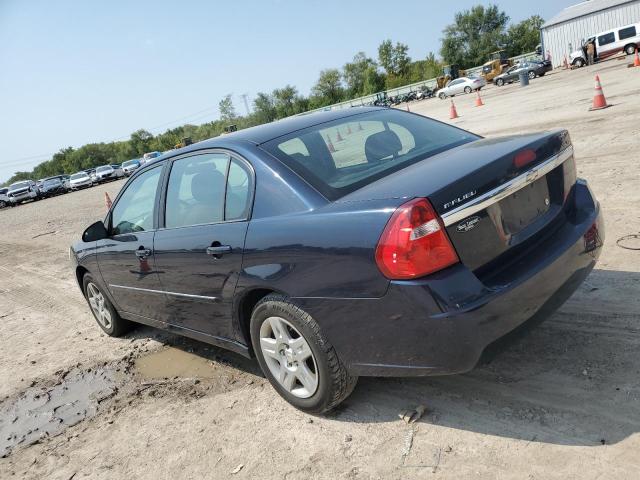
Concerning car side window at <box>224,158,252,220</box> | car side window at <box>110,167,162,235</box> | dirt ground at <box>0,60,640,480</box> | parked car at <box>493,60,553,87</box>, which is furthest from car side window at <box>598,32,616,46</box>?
car side window at <box>224,158,252,220</box>

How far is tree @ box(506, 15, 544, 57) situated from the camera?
93562 millimetres

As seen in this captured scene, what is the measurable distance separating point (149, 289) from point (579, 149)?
7.47 meters

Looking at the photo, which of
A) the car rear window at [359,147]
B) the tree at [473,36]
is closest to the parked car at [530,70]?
the car rear window at [359,147]

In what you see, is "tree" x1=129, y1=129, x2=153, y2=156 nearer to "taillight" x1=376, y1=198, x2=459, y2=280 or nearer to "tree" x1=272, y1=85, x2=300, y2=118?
"tree" x1=272, y1=85, x2=300, y2=118

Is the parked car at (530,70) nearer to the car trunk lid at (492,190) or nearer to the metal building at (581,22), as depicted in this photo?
the metal building at (581,22)

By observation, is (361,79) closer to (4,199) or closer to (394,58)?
(394,58)

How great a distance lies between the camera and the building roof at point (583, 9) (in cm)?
4907

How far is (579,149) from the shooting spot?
8.77m

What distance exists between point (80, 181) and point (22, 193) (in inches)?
214

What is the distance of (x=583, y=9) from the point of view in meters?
52.1

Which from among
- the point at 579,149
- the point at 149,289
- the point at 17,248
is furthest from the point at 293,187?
the point at 17,248

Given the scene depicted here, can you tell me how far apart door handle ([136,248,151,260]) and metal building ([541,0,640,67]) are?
172ft

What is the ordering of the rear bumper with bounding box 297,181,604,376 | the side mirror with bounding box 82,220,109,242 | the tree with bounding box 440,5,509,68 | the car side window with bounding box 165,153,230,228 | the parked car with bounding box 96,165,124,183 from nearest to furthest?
the rear bumper with bounding box 297,181,604,376
the car side window with bounding box 165,153,230,228
the side mirror with bounding box 82,220,109,242
the parked car with bounding box 96,165,124,183
the tree with bounding box 440,5,509,68

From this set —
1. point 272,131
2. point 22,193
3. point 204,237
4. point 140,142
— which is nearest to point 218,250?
point 204,237
